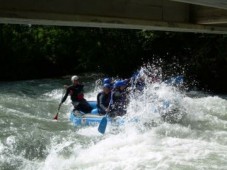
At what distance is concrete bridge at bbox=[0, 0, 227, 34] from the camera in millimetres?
4086

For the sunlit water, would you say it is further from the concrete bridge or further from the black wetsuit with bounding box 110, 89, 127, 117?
the concrete bridge

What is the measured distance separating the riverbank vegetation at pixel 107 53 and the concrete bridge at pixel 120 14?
1016 centimetres

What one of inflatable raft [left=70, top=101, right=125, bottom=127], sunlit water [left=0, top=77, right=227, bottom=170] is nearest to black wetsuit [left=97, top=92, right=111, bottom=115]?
inflatable raft [left=70, top=101, right=125, bottom=127]

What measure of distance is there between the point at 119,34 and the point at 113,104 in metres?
12.0

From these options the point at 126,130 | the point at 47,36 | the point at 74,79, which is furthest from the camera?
the point at 47,36

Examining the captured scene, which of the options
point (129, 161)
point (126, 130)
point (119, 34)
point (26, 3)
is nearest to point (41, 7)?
point (26, 3)

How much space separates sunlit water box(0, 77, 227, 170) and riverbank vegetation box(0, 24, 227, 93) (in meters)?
4.41

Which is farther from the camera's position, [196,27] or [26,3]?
[196,27]

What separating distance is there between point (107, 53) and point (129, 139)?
13.4 meters

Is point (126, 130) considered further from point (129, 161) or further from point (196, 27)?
point (196, 27)

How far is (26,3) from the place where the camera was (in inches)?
165

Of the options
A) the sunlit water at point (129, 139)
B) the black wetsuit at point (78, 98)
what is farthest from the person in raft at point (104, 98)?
the black wetsuit at point (78, 98)

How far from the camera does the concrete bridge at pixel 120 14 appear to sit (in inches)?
161

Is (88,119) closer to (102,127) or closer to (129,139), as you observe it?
(102,127)
